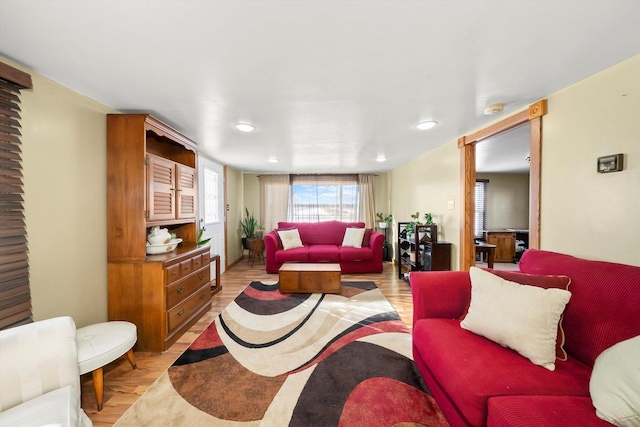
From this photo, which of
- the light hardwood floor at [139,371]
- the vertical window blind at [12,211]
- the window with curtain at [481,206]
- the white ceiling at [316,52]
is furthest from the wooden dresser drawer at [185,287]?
the window with curtain at [481,206]

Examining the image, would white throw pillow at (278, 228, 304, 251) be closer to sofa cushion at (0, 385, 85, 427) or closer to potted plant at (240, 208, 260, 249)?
potted plant at (240, 208, 260, 249)

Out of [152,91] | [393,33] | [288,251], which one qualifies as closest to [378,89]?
[393,33]

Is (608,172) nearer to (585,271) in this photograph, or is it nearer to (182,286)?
(585,271)

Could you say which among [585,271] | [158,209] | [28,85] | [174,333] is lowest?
[174,333]

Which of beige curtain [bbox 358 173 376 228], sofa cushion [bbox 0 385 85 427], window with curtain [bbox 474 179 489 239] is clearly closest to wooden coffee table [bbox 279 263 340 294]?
sofa cushion [bbox 0 385 85 427]

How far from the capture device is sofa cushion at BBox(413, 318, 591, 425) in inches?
42.3

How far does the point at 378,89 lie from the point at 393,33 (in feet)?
1.99

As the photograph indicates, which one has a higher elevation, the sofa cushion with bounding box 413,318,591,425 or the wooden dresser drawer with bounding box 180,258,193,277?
the wooden dresser drawer with bounding box 180,258,193,277

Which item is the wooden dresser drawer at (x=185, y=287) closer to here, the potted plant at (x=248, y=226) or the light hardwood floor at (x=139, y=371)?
the light hardwood floor at (x=139, y=371)

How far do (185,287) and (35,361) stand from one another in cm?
139

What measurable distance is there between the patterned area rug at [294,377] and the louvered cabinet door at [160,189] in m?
1.32

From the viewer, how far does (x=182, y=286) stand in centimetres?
245

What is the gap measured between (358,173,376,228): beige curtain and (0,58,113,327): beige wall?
5006 millimetres

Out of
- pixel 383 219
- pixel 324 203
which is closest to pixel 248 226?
pixel 324 203
